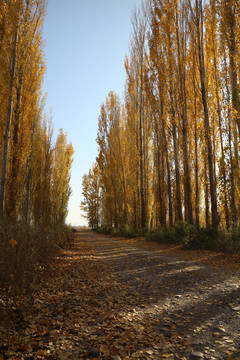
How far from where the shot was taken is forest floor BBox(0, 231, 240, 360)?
2.46 m

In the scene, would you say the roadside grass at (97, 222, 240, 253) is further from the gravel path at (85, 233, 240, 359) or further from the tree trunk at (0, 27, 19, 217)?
the tree trunk at (0, 27, 19, 217)

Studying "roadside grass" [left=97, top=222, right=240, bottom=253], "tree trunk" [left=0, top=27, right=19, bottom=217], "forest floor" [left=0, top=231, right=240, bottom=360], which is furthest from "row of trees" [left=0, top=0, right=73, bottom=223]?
"roadside grass" [left=97, top=222, right=240, bottom=253]

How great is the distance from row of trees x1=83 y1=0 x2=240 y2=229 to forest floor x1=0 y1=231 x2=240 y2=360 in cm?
540

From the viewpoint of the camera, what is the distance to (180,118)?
1180 centimetres

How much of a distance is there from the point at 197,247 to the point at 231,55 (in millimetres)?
7477

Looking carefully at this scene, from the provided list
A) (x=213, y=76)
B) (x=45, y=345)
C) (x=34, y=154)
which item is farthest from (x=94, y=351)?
(x=213, y=76)

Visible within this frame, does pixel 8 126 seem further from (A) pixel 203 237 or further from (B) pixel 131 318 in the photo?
(A) pixel 203 237

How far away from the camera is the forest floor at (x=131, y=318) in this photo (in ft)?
8.06

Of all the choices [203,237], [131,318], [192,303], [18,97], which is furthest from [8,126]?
[203,237]

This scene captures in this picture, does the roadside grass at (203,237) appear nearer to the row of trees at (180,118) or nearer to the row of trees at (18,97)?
the row of trees at (180,118)

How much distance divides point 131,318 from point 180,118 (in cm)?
1029

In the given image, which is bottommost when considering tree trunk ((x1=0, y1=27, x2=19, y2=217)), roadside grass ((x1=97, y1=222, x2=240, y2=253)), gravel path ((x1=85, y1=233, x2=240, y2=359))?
gravel path ((x1=85, y1=233, x2=240, y2=359))

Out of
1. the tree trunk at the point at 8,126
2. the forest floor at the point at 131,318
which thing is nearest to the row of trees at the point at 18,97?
the tree trunk at the point at 8,126

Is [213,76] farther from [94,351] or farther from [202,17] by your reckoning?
[94,351]
